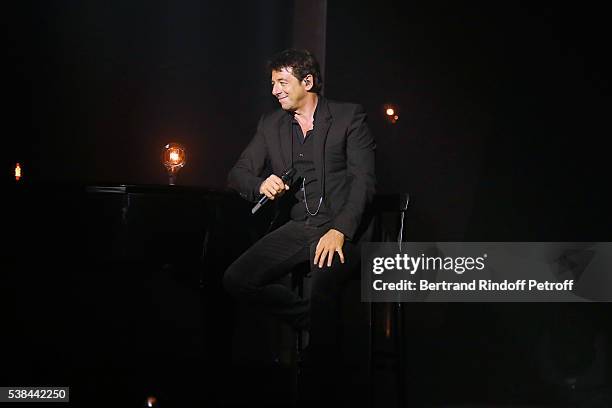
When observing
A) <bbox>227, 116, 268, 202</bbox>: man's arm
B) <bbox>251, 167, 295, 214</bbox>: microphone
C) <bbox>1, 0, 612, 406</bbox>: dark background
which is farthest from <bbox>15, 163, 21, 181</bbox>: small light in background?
<bbox>251, 167, 295, 214</bbox>: microphone

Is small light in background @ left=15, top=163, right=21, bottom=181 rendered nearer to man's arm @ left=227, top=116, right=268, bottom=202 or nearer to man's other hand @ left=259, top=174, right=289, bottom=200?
man's arm @ left=227, top=116, right=268, bottom=202

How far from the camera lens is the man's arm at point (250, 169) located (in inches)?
118

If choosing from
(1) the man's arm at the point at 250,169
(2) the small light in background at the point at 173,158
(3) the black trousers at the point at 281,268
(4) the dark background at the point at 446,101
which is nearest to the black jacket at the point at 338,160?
(1) the man's arm at the point at 250,169

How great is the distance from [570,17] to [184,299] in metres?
2.56

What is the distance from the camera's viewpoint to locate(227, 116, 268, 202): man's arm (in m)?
3.01

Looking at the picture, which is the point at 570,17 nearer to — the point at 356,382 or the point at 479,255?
the point at 479,255

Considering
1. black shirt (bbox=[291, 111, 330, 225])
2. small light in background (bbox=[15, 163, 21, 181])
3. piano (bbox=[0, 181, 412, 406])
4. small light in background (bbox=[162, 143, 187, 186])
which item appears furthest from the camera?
small light in background (bbox=[162, 143, 187, 186])

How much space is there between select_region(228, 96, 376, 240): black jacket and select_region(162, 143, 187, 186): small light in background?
2.08 ft

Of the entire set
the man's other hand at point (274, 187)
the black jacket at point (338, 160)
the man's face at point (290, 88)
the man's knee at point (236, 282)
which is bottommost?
the man's knee at point (236, 282)

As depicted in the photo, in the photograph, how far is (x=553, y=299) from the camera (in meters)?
3.80

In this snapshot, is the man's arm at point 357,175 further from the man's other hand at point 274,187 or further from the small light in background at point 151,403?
the small light in background at point 151,403

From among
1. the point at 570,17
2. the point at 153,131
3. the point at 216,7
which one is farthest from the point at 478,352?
the point at 216,7

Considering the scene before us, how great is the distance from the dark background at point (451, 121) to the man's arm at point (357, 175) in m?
0.75

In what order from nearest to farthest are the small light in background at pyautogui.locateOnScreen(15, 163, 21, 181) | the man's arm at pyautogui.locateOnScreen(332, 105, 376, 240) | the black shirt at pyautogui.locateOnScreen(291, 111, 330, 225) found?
1. the man's arm at pyautogui.locateOnScreen(332, 105, 376, 240)
2. the black shirt at pyautogui.locateOnScreen(291, 111, 330, 225)
3. the small light in background at pyautogui.locateOnScreen(15, 163, 21, 181)
